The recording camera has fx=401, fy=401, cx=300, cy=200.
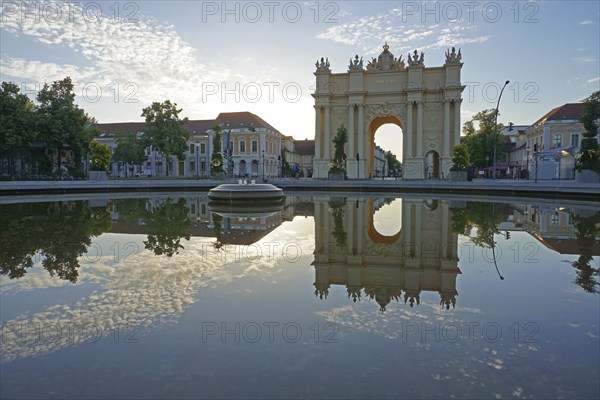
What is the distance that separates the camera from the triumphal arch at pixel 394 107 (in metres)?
45.2

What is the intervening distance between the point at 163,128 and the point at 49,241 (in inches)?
1706

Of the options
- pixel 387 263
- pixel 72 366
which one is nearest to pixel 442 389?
pixel 72 366

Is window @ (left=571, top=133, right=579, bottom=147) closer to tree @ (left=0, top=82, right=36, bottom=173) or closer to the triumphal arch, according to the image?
the triumphal arch

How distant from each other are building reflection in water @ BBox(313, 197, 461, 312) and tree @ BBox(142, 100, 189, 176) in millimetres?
42665

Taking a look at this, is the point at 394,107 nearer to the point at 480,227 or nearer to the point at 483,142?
the point at 483,142

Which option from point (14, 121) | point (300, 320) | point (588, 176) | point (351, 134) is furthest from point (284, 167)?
point (300, 320)

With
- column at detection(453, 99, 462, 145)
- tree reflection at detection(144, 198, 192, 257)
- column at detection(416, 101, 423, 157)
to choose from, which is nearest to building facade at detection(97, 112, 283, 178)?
column at detection(416, 101, 423, 157)

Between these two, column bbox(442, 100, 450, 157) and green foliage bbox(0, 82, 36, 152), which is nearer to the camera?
green foliage bbox(0, 82, 36, 152)

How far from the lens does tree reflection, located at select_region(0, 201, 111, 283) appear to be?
556cm

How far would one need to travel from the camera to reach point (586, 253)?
6656mm

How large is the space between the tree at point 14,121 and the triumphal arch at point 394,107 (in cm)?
2931

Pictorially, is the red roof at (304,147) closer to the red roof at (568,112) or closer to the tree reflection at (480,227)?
the red roof at (568,112)

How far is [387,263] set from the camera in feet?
18.8

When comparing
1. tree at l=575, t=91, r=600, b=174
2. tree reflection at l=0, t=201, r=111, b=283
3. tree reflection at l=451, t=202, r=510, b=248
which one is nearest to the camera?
tree reflection at l=0, t=201, r=111, b=283
